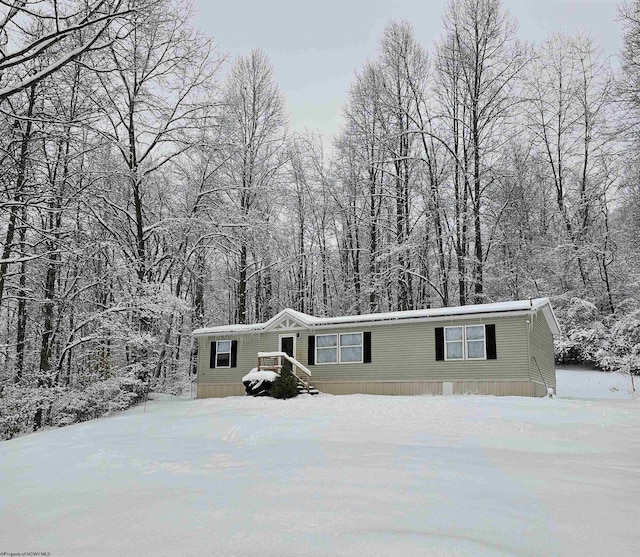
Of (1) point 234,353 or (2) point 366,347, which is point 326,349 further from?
(1) point 234,353

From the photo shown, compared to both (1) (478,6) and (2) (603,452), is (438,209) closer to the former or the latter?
(1) (478,6)

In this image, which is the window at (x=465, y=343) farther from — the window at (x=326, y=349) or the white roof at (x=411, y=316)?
the window at (x=326, y=349)

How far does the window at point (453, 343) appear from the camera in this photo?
16.6 meters

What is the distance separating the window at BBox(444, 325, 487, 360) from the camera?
16.3 metres

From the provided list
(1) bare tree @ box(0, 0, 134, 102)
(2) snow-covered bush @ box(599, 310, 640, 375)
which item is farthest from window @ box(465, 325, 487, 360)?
(1) bare tree @ box(0, 0, 134, 102)

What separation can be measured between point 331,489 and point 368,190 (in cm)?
2134

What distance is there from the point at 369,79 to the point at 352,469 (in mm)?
22635

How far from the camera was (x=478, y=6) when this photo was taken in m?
21.5

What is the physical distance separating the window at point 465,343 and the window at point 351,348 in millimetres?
3027

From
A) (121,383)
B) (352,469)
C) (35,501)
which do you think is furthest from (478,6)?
(35,501)

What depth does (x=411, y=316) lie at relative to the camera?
1730 cm

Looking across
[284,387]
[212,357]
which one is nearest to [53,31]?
[284,387]

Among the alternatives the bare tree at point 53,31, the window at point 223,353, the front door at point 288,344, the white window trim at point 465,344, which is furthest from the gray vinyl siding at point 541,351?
the bare tree at point 53,31

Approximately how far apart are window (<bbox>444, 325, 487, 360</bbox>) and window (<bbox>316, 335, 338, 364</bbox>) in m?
3.96
